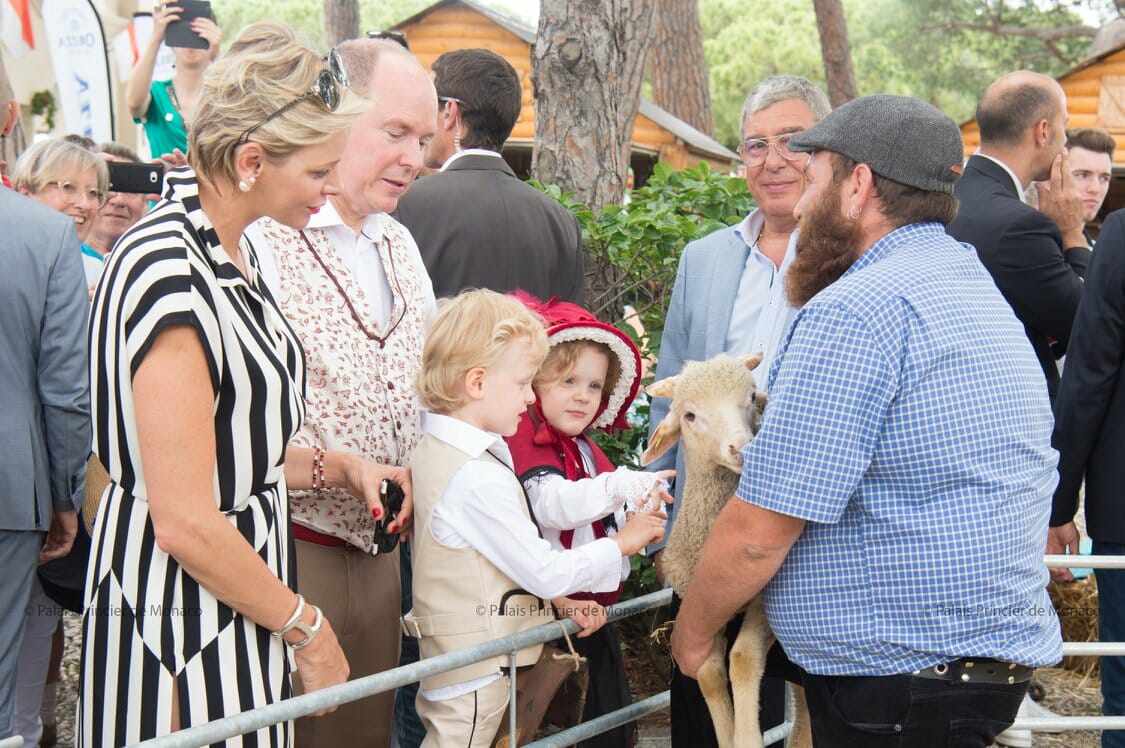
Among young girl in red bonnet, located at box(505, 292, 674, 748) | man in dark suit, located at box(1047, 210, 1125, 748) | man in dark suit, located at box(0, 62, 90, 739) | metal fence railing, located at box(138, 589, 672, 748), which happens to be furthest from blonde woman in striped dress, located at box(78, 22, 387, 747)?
man in dark suit, located at box(1047, 210, 1125, 748)

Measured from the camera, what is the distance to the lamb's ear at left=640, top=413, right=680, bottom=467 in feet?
9.42

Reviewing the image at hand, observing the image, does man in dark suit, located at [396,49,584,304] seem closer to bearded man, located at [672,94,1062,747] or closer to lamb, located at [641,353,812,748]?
lamb, located at [641,353,812,748]

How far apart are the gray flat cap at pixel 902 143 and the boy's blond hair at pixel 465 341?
0.87 m

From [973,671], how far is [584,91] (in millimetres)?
4130

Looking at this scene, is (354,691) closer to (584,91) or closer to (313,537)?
(313,537)

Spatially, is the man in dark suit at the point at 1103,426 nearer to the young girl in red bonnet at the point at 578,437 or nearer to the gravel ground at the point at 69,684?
the young girl in red bonnet at the point at 578,437

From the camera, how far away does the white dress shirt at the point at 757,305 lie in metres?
3.47

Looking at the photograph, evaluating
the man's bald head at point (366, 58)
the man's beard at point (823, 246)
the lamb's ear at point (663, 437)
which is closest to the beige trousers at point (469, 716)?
the lamb's ear at point (663, 437)

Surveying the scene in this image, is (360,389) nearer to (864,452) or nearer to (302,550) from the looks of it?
(302,550)

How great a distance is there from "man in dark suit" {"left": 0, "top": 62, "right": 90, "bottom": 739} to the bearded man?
2.27m

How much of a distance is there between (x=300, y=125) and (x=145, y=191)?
282cm

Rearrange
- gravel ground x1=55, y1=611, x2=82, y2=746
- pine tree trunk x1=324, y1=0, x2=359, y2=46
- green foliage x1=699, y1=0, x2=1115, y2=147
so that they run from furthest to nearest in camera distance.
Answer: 1. green foliage x1=699, y1=0, x2=1115, y2=147
2. pine tree trunk x1=324, y1=0, x2=359, y2=46
3. gravel ground x1=55, y1=611, x2=82, y2=746

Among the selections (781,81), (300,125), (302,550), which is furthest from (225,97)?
(781,81)

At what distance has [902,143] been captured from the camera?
2.43 m
